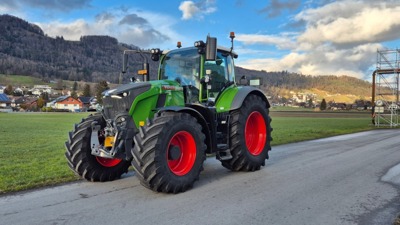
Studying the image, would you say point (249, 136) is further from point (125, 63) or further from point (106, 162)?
point (106, 162)

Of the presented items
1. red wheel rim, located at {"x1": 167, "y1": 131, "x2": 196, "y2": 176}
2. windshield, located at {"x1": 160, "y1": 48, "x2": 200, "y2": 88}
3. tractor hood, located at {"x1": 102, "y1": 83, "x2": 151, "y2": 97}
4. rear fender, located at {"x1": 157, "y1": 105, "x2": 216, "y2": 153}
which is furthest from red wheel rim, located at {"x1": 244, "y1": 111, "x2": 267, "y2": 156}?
tractor hood, located at {"x1": 102, "y1": 83, "x2": 151, "y2": 97}

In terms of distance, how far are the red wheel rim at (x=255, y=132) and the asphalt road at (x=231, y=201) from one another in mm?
905

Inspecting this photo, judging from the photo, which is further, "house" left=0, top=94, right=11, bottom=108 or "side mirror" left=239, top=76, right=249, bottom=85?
"house" left=0, top=94, right=11, bottom=108

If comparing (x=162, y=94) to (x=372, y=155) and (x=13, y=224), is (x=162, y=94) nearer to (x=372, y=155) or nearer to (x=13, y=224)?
(x=13, y=224)

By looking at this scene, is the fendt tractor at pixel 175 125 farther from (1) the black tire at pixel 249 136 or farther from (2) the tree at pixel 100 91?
(2) the tree at pixel 100 91

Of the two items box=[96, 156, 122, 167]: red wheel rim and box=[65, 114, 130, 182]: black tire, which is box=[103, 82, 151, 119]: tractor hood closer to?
box=[65, 114, 130, 182]: black tire

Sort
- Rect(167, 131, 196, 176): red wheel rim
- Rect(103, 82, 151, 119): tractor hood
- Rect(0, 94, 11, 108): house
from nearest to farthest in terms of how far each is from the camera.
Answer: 1. Rect(167, 131, 196, 176): red wheel rim
2. Rect(103, 82, 151, 119): tractor hood
3. Rect(0, 94, 11, 108): house

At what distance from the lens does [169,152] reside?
6387mm

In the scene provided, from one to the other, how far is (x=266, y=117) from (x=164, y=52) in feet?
9.75

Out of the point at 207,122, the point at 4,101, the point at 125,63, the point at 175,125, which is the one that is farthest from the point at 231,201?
the point at 4,101

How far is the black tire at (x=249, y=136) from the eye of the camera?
319 inches

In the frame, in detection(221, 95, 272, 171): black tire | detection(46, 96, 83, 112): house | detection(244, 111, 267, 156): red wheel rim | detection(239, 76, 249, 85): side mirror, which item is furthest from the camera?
detection(46, 96, 83, 112): house

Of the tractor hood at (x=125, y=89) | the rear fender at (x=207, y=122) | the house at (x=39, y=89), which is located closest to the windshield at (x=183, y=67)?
the rear fender at (x=207, y=122)

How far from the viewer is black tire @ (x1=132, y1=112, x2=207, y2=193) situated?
232 inches
